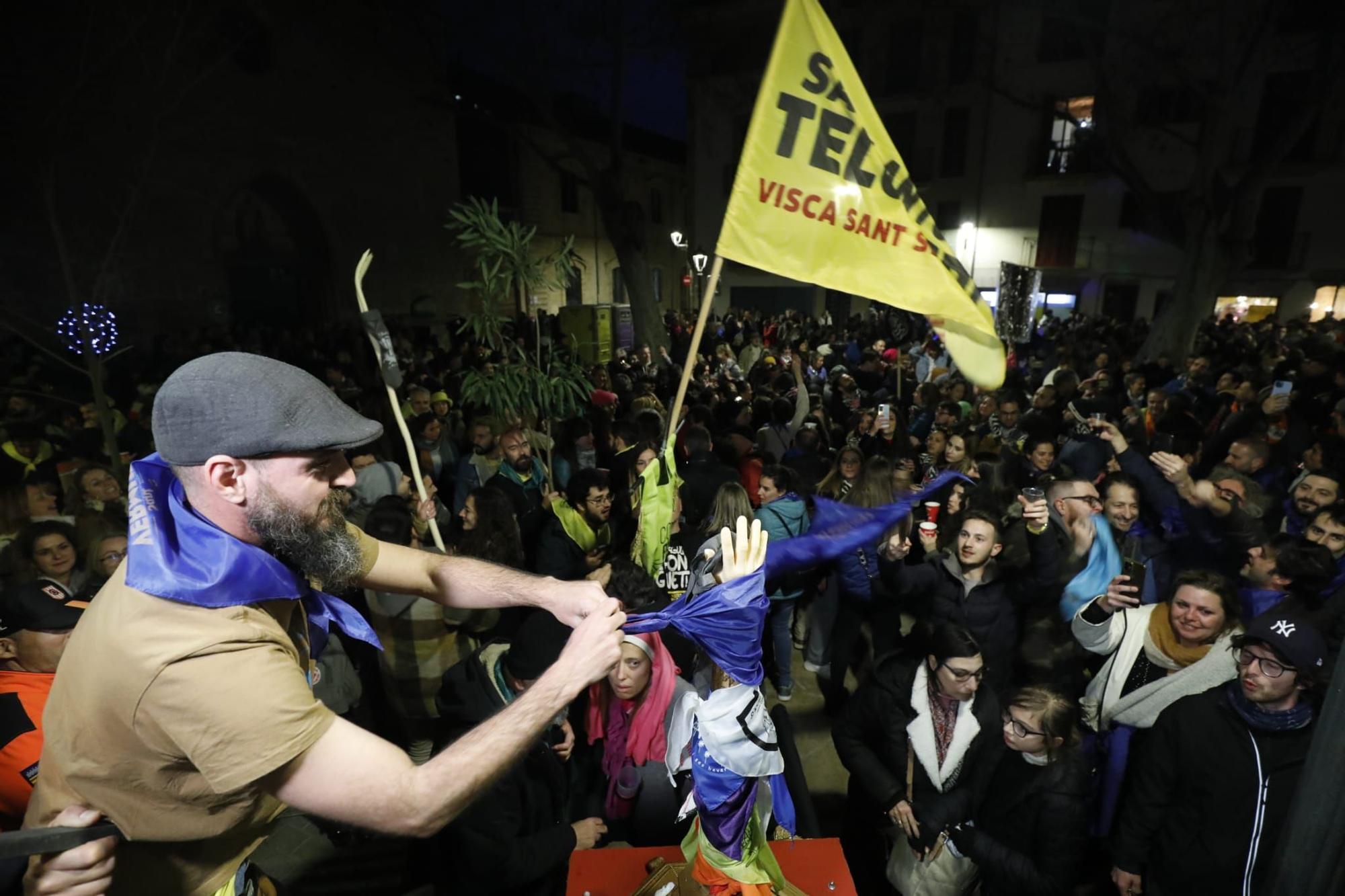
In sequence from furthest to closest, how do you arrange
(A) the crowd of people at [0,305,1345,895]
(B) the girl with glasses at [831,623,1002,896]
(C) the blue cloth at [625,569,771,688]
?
1. (B) the girl with glasses at [831,623,1002,896]
2. (A) the crowd of people at [0,305,1345,895]
3. (C) the blue cloth at [625,569,771,688]

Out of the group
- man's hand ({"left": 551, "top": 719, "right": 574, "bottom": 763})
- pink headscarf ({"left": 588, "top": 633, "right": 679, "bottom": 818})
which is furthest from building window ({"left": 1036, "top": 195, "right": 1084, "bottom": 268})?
man's hand ({"left": 551, "top": 719, "right": 574, "bottom": 763})

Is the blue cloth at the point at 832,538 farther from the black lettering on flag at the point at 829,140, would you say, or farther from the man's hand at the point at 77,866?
the man's hand at the point at 77,866

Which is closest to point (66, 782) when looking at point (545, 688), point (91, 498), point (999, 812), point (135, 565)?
point (135, 565)

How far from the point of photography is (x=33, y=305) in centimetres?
1291

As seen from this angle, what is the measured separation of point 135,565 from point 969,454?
622cm

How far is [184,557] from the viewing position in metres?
1.50

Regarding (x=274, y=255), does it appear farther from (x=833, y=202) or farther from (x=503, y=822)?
(x=503, y=822)

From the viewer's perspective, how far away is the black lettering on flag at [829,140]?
2979 millimetres

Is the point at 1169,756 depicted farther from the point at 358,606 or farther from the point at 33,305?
the point at 33,305

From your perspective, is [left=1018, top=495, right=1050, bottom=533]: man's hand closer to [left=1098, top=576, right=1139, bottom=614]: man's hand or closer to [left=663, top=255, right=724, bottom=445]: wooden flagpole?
[left=1098, top=576, right=1139, bottom=614]: man's hand

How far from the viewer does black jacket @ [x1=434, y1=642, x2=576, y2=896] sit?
99.3 inches

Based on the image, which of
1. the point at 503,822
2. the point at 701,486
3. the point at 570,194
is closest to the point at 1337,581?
the point at 701,486

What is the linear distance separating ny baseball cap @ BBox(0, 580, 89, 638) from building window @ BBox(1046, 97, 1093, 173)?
30285 millimetres

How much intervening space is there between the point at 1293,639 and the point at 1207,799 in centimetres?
71
